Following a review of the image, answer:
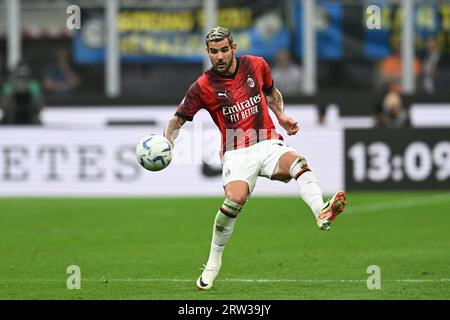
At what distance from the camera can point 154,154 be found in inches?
431

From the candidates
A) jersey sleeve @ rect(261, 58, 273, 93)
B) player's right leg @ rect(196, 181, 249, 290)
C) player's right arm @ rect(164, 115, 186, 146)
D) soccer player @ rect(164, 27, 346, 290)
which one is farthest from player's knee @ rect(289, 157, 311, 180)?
player's right arm @ rect(164, 115, 186, 146)

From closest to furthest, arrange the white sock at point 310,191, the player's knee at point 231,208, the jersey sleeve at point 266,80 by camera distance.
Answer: the white sock at point 310,191, the player's knee at point 231,208, the jersey sleeve at point 266,80

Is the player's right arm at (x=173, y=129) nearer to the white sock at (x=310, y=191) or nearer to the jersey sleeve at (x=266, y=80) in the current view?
the jersey sleeve at (x=266, y=80)

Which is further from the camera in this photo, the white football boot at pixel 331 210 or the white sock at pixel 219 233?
the white sock at pixel 219 233

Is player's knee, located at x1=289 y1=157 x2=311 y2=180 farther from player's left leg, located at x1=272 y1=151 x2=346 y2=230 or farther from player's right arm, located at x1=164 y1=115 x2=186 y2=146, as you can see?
player's right arm, located at x1=164 y1=115 x2=186 y2=146

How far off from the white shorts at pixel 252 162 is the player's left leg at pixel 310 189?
76 mm

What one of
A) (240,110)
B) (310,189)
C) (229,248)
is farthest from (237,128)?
(229,248)

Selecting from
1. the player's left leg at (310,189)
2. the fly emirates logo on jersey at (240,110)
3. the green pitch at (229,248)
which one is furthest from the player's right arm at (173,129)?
the green pitch at (229,248)

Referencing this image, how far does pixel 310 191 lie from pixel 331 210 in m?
0.49

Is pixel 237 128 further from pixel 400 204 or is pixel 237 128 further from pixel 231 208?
pixel 400 204

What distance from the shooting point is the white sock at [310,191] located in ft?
35.7

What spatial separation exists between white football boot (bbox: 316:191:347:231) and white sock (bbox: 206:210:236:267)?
0.90 m
